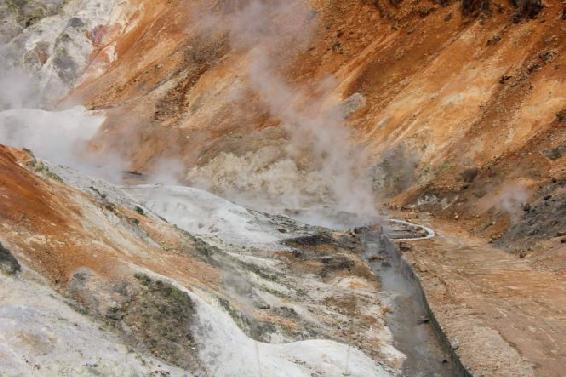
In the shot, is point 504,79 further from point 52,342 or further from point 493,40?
point 52,342

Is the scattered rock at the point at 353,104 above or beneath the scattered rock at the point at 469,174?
above

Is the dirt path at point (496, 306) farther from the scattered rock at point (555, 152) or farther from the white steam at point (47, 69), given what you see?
the white steam at point (47, 69)

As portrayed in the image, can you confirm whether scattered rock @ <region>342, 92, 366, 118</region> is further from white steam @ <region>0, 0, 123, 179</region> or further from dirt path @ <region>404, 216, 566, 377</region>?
white steam @ <region>0, 0, 123, 179</region>

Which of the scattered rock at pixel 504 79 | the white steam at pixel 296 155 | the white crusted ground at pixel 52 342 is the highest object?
the white crusted ground at pixel 52 342

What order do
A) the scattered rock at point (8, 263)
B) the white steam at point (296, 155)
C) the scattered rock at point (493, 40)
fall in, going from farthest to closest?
the scattered rock at point (493, 40)
the white steam at point (296, 155)
the scattered rock at point (8, 263)

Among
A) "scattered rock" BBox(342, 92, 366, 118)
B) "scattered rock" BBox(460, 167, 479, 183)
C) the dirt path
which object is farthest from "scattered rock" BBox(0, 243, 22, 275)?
"scattered rock" BBox(342, 92, 366, 118)

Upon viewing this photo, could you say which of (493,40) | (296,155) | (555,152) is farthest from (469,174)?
(296,155)

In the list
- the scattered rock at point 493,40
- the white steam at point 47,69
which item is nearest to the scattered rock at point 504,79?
the scattered rock at point 493,40

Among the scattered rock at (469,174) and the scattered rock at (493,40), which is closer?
the scattered rock at (469,174)
